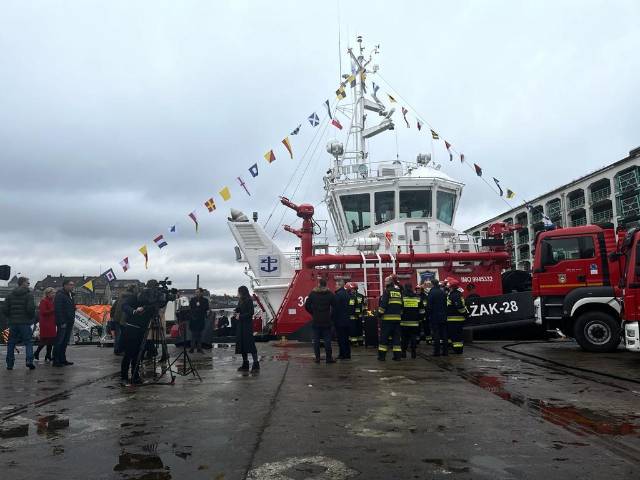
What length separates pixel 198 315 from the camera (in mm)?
11516

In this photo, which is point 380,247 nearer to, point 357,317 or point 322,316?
point 357,317

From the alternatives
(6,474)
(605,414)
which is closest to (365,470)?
(6,474)

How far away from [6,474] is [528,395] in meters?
4.98

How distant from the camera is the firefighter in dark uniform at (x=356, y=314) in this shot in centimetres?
1147

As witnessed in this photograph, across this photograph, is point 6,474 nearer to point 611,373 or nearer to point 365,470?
point 365,470

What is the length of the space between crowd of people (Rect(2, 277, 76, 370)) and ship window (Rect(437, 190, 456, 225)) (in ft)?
34.7

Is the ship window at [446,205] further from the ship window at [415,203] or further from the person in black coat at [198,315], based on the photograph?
the person in black coat at [198,315]

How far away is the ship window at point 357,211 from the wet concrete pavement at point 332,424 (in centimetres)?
852

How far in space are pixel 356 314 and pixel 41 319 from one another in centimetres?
611

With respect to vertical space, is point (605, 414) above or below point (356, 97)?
below

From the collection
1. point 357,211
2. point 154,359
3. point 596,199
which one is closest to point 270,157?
point 357,211

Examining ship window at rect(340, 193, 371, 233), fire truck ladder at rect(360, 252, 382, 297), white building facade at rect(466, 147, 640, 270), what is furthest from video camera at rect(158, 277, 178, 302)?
white building facade at rect(466, 147, 640, 270)

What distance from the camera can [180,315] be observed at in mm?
12453

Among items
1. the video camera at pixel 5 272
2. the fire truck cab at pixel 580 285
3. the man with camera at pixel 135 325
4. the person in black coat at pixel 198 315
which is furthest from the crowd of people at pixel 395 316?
the video camera at pixel 5 272
